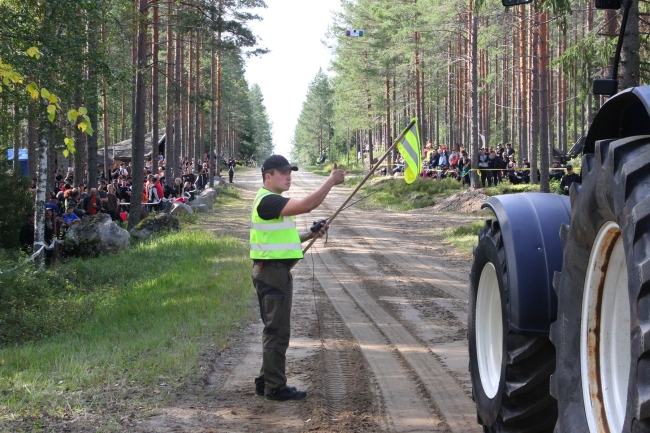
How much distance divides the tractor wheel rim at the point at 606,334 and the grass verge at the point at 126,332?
3.75m

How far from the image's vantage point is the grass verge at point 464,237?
16.5 metres

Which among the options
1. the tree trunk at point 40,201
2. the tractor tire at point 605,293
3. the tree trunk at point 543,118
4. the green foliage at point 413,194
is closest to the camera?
the tractor tire at point 605,293

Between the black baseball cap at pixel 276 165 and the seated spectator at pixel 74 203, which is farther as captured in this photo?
the seated spectator at pixel 74 203

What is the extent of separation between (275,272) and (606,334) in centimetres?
339

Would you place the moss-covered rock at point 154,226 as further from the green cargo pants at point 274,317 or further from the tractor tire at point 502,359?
the tractor tire at point 502,359

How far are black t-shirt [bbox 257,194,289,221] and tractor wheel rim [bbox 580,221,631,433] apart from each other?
329 centimetres

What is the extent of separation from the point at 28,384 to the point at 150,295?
533 cm

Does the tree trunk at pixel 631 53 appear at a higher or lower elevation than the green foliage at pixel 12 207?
higher

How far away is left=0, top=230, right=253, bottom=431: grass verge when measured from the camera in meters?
5.63

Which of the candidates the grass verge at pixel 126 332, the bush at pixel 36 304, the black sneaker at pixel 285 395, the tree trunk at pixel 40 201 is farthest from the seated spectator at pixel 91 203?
the black sneaker at pixel 285 395

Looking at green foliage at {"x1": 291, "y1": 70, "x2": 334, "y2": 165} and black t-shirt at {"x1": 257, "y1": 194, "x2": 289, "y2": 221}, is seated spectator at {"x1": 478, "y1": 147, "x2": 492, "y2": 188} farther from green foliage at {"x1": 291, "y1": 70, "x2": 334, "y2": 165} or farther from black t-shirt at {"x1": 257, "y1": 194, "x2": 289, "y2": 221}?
green foliage at {"x1": 291, "y1": 70, "x2": 334, "y2": 165}

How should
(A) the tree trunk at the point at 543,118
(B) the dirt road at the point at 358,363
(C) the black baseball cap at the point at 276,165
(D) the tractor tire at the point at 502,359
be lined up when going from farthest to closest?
(A) the tree trunk at the point at 543,118 → (C) the black baseball cap at the point at 276,165 → (B) the dirt road at the point at 358,363 → (D) the tractor tire at the point at 502,359

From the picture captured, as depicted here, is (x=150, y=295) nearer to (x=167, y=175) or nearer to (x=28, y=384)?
(x=28, y=384)

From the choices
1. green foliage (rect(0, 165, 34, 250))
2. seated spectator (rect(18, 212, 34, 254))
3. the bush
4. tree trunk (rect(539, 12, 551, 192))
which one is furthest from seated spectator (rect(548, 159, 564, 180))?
the bush
